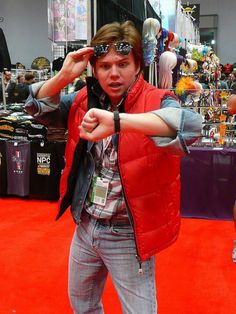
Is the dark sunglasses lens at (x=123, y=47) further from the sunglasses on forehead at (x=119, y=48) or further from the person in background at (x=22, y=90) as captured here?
the person in background at (x=22, y=90)

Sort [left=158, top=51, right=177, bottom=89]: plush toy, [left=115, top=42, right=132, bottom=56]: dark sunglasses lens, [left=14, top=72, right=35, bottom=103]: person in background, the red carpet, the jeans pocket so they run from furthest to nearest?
[left=14, top=72, right=35, bottom=103]: person in background
[left=158, top=51, right=177, bottom=89]: plush toy
the red carpet
the jeans pocket
[left=115, top=42, right=132, bottom=56]: dark sunglasses lens

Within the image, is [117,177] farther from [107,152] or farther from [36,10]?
[36,10]

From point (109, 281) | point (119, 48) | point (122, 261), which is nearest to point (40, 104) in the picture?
point (119, 48)

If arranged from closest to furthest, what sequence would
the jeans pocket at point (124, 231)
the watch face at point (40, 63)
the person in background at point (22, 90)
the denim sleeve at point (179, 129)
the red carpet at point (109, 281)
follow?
the denim sleeve at point (179, 129)
the jeans pocket at point (124, 231)
the red carpet at point (109, 281)
the person in background at point (22, 90)
the watch face at point (40, 63)

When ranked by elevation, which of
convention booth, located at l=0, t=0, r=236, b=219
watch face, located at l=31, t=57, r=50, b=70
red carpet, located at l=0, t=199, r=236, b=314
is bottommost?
red carpet, located at l=0, t=199, r=236, b=314

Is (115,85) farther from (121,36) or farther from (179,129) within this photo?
(179,129)

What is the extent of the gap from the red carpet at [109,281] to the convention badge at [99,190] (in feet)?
4.22

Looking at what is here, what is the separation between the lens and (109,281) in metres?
2.83

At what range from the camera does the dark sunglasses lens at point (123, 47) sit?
130 centimetres

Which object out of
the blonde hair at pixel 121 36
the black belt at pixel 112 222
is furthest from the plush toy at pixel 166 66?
the black belt at pixel 112 222

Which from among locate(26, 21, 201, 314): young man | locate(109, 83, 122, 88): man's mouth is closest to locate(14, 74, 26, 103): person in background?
locate(26, 21, 201, 314): young man

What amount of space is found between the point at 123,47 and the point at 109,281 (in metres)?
1.95

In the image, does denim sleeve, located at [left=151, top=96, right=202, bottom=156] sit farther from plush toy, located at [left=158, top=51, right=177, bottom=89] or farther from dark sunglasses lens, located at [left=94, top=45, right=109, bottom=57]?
plush toy, located at [left=158, top=51, right=177, bottom=89]

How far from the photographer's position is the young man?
131cm
